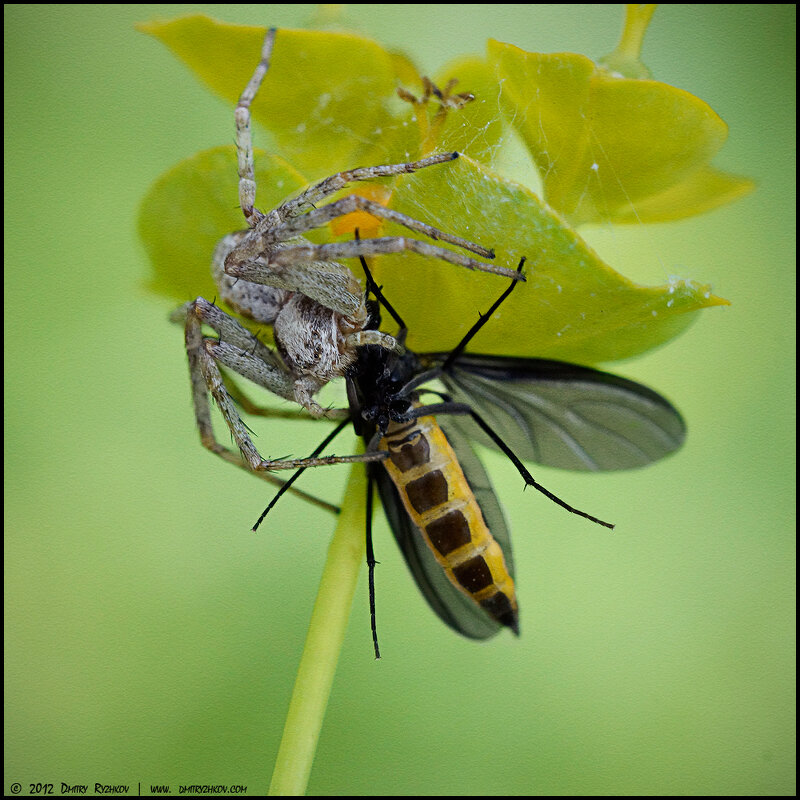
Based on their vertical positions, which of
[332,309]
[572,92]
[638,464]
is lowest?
[638,464]

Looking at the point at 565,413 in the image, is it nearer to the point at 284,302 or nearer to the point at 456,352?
the point at 456,352

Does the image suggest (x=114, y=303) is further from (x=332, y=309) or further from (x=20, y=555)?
(x=332, y=309)

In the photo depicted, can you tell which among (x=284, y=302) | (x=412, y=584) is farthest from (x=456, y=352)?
(x=412, y=584)

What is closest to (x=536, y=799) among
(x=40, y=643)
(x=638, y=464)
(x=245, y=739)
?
(x=245, y=739)

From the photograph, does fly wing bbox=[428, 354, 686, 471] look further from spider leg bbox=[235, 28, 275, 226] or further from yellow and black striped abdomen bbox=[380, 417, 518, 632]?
spider leg bbox=[235, 28, 275, 226]

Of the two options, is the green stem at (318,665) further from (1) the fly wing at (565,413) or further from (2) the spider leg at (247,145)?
(2) the spider leg at (247,145)

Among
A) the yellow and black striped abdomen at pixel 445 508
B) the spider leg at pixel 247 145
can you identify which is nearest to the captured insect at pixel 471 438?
the yellow and black striped abdomen at pixel 445 508
